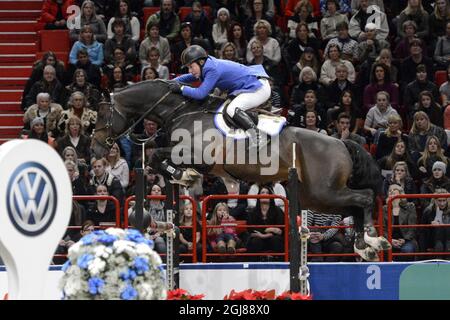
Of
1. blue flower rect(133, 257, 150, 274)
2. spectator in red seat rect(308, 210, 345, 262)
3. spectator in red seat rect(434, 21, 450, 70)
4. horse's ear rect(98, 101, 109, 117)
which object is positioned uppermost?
spectator in red seat rect(434, 21, 450, 70)

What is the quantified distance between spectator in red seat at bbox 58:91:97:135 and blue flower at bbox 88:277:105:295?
9.53 meters

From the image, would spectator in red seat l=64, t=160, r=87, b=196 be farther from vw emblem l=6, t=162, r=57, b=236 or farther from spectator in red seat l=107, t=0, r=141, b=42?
vw emblem l=6, t=162, r=57, b=236

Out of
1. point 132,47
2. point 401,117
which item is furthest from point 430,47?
point 132,47

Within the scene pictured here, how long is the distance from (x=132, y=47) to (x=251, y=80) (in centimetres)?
581

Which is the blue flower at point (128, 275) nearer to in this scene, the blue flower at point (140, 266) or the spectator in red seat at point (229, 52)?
the blue flower at point (140, 266)

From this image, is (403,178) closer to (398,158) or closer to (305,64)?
(398,158)

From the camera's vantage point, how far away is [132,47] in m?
19.2

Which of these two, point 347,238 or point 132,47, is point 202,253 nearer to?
point 347,238

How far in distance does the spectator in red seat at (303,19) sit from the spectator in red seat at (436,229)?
5.00m

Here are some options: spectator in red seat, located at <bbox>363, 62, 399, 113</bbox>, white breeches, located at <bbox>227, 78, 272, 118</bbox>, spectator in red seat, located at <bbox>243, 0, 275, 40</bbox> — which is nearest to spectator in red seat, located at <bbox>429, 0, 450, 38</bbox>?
spectator in red seat, located at <bbox>363, 62, 399, 113</bbox>

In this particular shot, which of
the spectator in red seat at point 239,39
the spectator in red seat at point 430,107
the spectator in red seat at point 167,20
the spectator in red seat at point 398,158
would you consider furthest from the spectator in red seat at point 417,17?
the spectator in red seat at point 167,20

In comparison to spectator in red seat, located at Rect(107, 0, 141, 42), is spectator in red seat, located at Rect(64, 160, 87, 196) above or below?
below

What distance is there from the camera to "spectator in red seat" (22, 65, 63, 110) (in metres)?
18.2

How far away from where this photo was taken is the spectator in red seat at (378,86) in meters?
18.2
